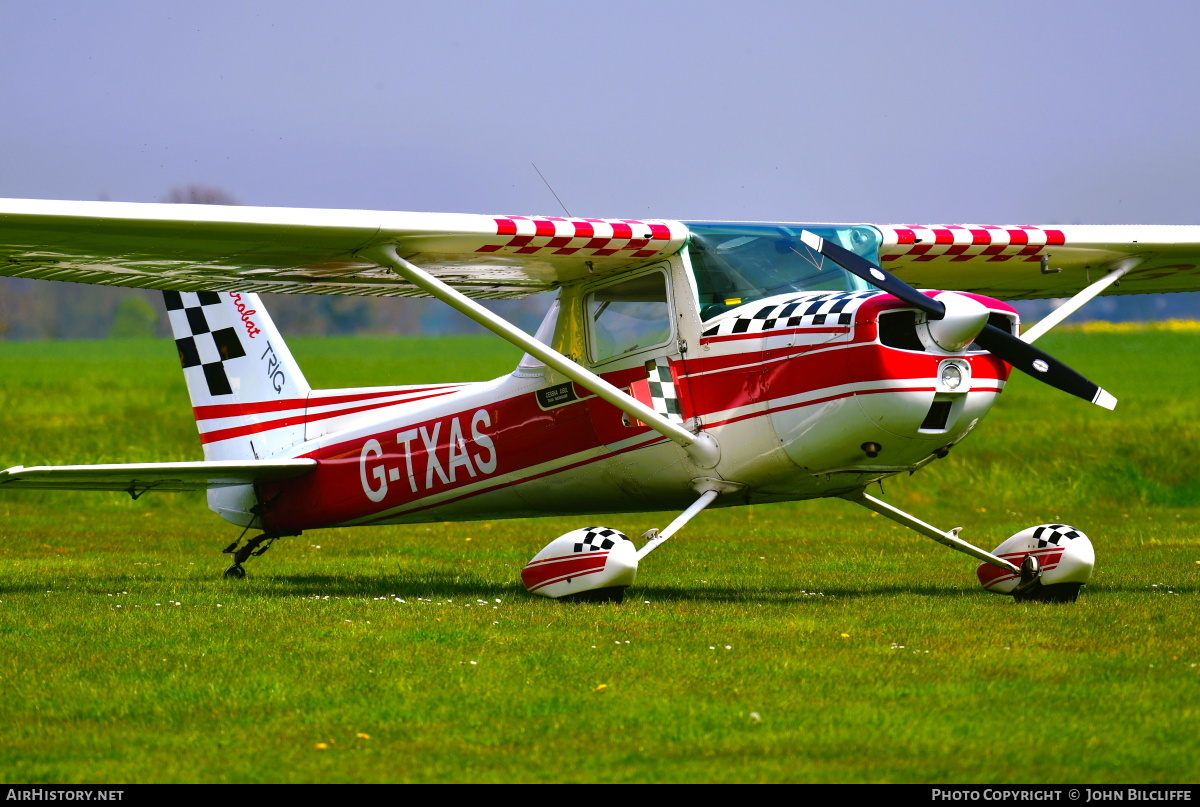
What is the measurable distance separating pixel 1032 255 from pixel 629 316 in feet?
11.8

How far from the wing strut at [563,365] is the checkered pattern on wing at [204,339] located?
3.88 metres

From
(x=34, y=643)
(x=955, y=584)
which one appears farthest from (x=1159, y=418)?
(x=34, y=643)

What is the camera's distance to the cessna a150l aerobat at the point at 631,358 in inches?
364

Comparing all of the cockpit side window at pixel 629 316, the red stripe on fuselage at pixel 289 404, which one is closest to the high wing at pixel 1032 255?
the cockpit side window at pixel 629 316

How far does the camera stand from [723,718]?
19.9 ft

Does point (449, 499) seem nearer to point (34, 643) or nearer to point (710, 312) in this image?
point (710, 312)

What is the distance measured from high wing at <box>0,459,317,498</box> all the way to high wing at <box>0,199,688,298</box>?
146 centimetres

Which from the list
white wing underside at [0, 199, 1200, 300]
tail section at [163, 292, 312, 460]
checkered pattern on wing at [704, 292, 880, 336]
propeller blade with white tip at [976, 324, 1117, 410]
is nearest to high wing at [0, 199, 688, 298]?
white wing underside at [0, 199, 1200, 300]

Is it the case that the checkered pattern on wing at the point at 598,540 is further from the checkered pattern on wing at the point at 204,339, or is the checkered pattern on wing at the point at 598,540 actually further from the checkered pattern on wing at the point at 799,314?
the checkered pattern on wing at the point at 204,339

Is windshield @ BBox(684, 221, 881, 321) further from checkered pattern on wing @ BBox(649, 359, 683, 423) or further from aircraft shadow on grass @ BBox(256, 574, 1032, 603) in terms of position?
aircraft shadow on grass @ BBox(256, 574, 1032, 603)

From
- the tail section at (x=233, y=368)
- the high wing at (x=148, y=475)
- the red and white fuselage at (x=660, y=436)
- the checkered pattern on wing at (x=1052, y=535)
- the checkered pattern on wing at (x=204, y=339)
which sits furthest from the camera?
the checkered pattern on wing at (x=204, y=339)

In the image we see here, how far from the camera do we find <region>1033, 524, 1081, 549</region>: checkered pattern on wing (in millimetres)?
10156

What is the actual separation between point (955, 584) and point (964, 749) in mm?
6177

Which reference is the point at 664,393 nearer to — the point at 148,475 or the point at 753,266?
the point at 753,266
